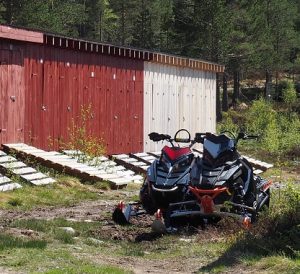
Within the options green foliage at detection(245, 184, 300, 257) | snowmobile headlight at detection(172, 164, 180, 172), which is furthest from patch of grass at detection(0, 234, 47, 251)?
snowmobile headlight at detection(172, 164, 180, 172)

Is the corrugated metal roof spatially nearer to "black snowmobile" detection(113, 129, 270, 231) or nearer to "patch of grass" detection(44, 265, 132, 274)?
"black snowmobile" detection(113, 129, 270, 231)

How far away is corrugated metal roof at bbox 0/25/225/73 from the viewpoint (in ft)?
48.3

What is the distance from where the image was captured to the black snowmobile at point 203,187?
835cm

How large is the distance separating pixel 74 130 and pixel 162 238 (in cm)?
906

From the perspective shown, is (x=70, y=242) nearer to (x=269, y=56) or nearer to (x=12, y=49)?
(x=12, y=49)

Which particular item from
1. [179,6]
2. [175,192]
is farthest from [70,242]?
[179,6]

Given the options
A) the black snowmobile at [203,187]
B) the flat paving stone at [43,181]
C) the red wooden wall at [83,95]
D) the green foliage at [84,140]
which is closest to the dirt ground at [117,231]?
the black snowmobile at [203,187]

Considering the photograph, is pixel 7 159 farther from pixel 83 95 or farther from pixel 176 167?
pixel 176 167

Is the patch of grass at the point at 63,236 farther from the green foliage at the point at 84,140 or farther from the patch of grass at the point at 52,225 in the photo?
the green foliage at the point at 84,140

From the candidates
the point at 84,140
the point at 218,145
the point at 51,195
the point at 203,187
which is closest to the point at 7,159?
the point at 51,195

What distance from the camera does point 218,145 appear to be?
347 inches

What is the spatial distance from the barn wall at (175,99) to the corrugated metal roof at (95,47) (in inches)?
9.0

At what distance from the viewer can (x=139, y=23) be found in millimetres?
52906

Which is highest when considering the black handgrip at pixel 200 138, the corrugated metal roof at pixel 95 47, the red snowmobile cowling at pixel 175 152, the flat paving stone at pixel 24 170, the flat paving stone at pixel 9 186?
the corrugated metal roof at pixel 95 47
